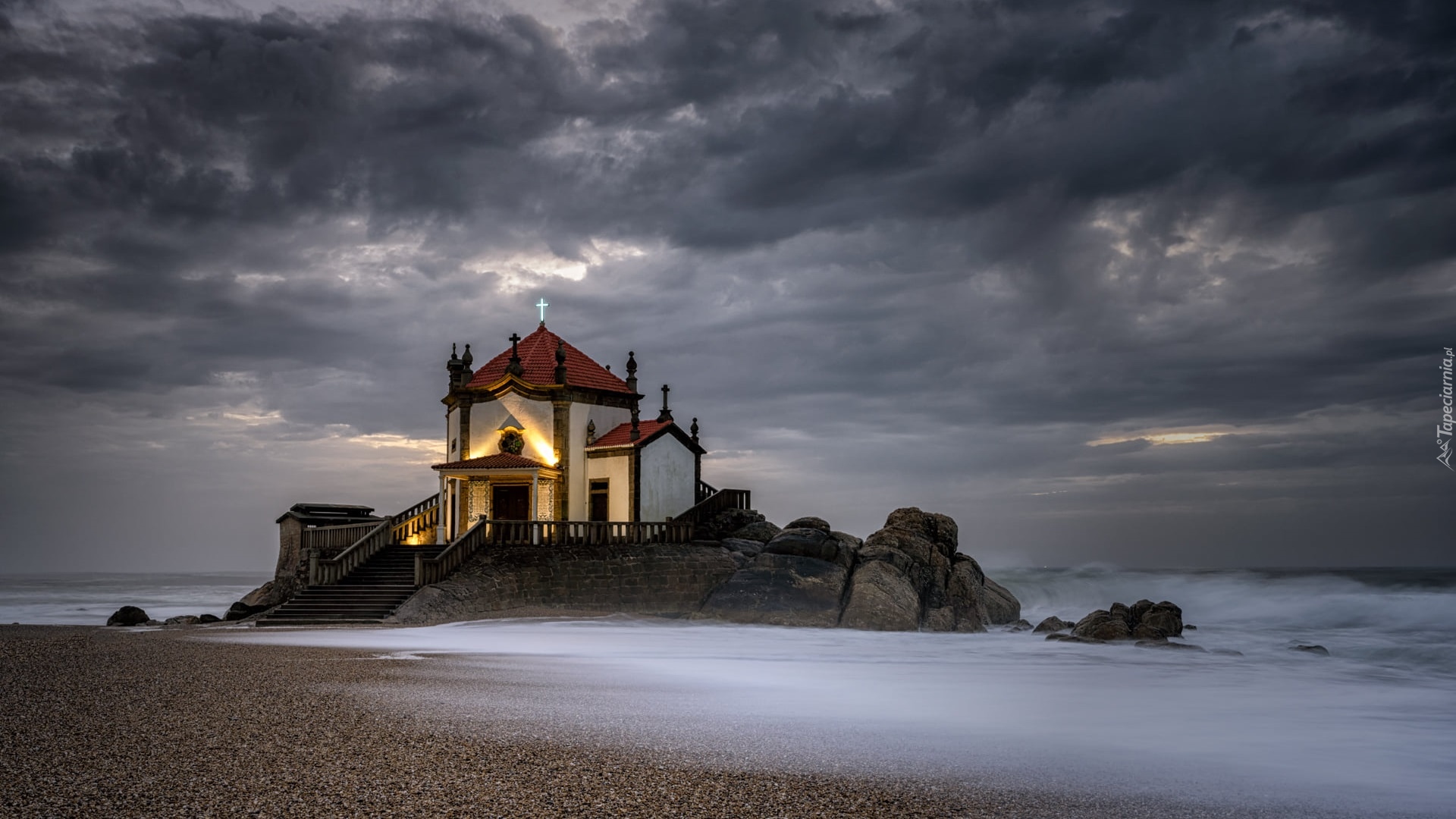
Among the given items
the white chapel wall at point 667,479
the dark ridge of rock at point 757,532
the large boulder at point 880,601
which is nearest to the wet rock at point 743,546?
the dark ridge of rock at point 757,532

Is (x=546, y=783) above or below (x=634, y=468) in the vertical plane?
below

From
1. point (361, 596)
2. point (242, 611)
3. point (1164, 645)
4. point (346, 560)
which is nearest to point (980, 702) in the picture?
point (1164, 645)

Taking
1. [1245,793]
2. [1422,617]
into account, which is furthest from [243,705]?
[1422,617]

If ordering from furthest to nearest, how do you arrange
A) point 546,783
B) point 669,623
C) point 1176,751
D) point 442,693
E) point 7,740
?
point 669,623
point 442,693
point 1176,751
point 7,740
point 546,783

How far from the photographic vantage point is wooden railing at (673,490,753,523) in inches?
1316

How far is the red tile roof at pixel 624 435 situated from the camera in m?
33.4

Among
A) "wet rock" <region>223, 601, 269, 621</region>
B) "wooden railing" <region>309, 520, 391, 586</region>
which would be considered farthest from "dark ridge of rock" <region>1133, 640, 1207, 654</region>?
"wet rock" <region>223, 601, 269, 621</region>

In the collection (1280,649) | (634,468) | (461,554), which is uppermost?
(634,468)

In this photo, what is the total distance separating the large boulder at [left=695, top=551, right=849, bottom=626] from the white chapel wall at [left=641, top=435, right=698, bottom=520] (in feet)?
18.0

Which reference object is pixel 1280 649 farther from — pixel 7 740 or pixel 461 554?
pixel 7 740

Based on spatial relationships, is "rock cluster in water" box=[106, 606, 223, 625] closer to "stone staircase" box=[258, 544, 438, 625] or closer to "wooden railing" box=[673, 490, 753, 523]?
"stone staircase" box=[258, 544, 438, 625]

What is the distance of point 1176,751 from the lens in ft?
30.5

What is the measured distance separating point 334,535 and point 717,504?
39.5 ft

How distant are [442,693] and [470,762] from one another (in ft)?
12.5
